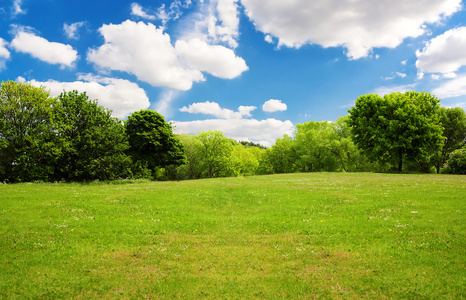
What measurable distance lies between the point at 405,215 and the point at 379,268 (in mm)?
8969

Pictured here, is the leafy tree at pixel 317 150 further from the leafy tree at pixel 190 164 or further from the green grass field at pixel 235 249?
the green grass field at pixel 235 249

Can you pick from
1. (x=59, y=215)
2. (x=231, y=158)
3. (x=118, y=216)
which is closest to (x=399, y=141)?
(x=231, y=158)

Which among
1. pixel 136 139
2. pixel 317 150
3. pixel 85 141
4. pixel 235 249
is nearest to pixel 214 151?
pixel 136 139

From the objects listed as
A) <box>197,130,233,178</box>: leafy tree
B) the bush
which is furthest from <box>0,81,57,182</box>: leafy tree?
the bush

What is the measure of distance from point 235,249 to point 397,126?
172ft

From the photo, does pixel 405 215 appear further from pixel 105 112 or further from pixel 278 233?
pixel 105 112

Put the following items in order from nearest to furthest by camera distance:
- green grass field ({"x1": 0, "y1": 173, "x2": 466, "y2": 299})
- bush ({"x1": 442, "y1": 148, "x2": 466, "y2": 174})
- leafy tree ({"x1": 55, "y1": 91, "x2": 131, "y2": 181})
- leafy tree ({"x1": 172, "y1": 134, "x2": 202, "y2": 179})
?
green grass field ({"x1": 0, "y1": 173, "x2": 466, "y2": 299}), leafy tree ({"x1": 55, "y1": 91, "x2": 131, "y2": 181}), bush ({"x1": 442, "y1": 148, "x2": 466, "y2": 174}), leafy tree ({"x1": 172, "y1": 134, "x2": 202, "y2": 179})

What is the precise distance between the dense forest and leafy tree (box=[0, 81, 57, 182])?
11 centimetres

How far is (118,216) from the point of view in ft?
57.9

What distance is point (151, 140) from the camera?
53.2m

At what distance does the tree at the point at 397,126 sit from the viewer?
162 ft

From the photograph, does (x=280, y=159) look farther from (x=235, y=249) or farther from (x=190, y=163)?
(x=235, y=249)

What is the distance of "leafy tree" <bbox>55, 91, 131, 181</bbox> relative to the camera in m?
41.0

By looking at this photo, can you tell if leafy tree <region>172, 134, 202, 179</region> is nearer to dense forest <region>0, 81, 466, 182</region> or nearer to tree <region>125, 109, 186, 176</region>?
dense forest <region>0, 81, 466, 182</region>
